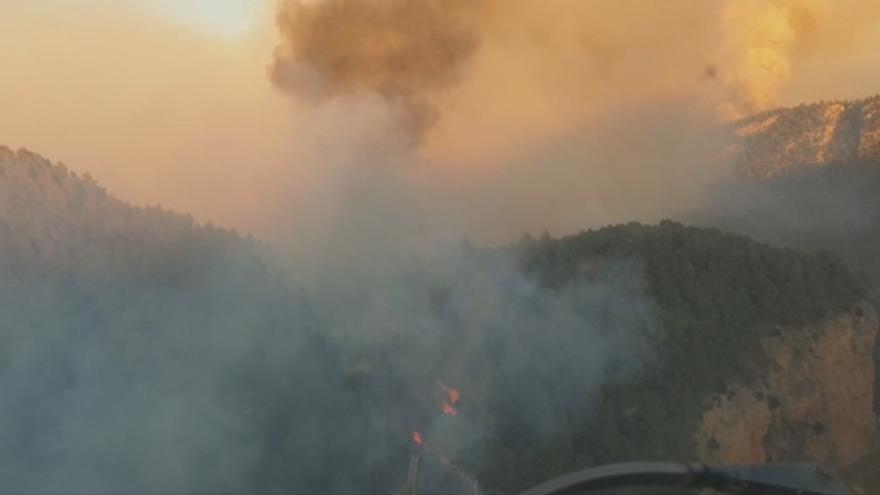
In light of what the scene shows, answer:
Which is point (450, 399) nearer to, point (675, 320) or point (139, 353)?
point (139, 353)

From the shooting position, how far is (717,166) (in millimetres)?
60844

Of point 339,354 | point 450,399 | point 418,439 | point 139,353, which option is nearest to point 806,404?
point 450,399

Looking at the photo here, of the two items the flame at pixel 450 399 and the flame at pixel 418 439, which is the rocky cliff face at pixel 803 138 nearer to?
the flame at pixel 450 399

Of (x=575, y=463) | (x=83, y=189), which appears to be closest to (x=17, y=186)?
(x=83, y=189)

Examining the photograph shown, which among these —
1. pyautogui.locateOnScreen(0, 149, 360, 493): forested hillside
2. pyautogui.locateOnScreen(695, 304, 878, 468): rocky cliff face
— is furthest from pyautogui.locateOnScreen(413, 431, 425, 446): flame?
pyautogui.locateOnScreen(695, 304, 878, 468): rocky cliff face

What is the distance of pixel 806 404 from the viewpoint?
1908cm

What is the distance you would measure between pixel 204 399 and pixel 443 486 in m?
3.23

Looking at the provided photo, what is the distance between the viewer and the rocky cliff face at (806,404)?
666 inches

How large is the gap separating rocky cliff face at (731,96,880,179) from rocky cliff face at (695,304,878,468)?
40.8 metres

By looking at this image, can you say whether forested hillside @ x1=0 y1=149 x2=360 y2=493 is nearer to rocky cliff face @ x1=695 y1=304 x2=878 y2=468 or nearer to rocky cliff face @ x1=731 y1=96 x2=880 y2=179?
rocky cliff face @ x1=695 y1=304 x2=878 y2=468

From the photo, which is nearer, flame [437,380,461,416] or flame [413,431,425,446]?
flame [413,431,425,446]

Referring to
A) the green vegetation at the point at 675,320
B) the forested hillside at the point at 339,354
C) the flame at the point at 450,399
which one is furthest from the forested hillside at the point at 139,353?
the green vegetation at the point at 675,320

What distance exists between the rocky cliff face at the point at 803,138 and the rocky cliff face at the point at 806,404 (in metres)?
40.8

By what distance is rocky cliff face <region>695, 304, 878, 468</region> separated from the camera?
1692cm
